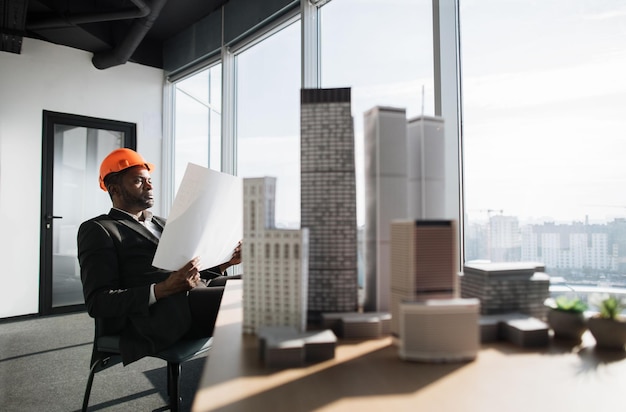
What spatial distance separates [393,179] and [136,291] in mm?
1182

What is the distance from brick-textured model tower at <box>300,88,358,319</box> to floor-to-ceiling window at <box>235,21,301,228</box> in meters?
2.46

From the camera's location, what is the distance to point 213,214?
1.46m

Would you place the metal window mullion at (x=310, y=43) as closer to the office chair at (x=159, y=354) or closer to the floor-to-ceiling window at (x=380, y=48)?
the floor-to-ceiling window at (x=380, y=48)

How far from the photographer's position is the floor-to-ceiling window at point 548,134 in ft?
5.76

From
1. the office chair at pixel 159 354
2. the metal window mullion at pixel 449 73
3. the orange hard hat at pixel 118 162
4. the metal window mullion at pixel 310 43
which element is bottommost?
the office chair at pixel 159 354

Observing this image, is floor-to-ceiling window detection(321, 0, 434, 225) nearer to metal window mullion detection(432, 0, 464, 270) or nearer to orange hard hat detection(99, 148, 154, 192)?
metal window mullion detection(432, 0, 464, 270)

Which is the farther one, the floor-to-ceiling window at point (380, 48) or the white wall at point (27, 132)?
the white wall at point (27, 132)

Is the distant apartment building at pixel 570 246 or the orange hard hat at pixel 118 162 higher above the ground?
the orange hard hat at pixel 118 162

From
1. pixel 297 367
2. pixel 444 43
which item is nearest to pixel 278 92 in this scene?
pixel 444 43

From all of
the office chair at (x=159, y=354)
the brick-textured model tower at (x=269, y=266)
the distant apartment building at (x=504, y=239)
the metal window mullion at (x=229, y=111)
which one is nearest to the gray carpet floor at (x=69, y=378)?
the office chair at (x=159, y=354)

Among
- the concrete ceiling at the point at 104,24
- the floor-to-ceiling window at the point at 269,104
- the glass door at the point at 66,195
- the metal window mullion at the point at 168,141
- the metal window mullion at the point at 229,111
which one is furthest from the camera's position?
the metal window mullion at the point at 168,141

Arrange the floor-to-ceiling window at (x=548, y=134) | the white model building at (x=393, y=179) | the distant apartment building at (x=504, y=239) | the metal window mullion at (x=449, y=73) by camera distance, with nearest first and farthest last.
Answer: the white model building at (x=393, y=179) → the floor-to-ceiling window at (x=548, y=134) → the distant apartment building at (x=504, y=239) → the metal window mullion at (x=449, y=73)

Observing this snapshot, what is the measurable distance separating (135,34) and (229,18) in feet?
3.18

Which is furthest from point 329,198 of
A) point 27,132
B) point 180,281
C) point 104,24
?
point 104,24
